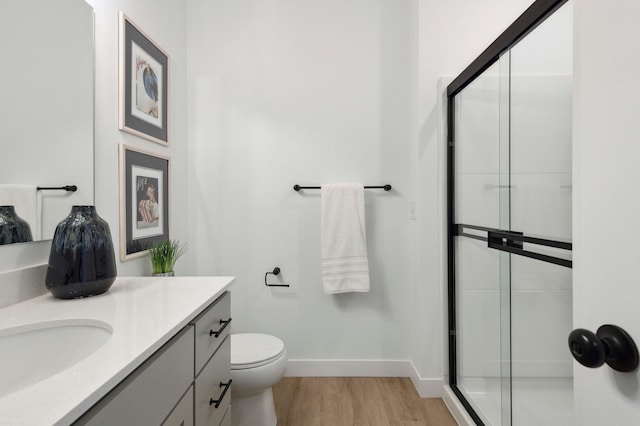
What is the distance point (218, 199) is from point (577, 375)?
2.01 metres

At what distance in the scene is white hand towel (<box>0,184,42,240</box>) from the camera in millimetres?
951


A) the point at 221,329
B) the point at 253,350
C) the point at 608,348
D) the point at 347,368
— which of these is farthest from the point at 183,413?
the point at 347,368

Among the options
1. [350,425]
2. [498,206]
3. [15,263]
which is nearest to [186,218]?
[15,263]

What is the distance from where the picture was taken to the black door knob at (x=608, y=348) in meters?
0.41

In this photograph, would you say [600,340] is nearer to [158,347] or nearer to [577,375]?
[577,375]

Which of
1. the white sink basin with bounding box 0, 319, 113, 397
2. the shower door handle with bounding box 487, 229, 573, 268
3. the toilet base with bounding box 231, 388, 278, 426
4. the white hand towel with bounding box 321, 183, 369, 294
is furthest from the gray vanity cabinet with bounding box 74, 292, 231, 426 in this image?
the shower door handle with bounding box 487, 229, 573, 268

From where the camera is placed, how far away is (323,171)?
2172 mm

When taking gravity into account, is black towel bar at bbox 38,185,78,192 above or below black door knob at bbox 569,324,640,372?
above

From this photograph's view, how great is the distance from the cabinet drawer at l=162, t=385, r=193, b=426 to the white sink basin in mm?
243

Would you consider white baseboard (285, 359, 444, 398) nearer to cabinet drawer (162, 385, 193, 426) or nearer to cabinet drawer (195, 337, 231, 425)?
cabinet drawer (195, 337, 231, 425)

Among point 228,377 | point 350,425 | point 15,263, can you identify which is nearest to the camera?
point 15,263

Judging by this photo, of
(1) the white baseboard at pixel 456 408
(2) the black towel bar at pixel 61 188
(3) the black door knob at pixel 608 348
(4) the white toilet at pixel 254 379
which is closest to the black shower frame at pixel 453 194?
(1) the white baseboard at pixel 456 408

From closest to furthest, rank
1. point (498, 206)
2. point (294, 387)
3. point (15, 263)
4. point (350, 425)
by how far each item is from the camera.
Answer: point (15, 263) → point (498, 206) → point (350, 425) → point (294, 387)

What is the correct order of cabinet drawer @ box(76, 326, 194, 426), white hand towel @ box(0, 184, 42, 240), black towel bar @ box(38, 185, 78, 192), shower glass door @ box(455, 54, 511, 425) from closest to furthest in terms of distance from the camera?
cabinet drawer @ box(76, 326, 194, 426), white hand towel @ box(0, 184, 42, 240), black towel bar @ box(38, 185, 78, 192), shower glass door @ box(455, 54, 511, 425)
